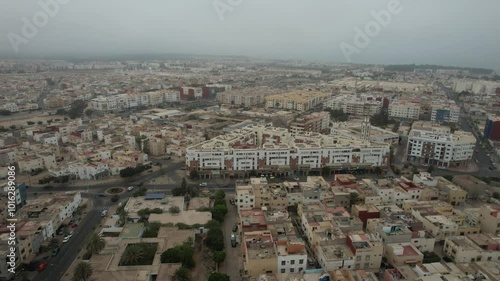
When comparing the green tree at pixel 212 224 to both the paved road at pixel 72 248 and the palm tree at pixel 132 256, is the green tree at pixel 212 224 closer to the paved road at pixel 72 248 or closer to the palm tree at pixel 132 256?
the palm tree at pixel 132 256

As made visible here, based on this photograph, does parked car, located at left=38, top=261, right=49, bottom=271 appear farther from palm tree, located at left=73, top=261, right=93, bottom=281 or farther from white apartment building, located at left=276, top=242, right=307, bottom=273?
white apartment building, located at left=276, top=242, right=307, bottom=273

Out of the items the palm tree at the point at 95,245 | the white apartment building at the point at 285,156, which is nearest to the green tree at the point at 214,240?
the palm tree at the point at 95,245

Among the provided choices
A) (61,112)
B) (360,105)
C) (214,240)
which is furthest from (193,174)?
(360,105)

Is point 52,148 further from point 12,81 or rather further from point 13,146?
point 12,81

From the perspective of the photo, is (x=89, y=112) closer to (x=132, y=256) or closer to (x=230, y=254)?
(x=132, y=256)

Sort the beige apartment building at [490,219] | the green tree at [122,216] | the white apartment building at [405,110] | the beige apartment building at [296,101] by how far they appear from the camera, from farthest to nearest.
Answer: the beige apartment building at [296,101] < the white apartment building at [405,110] < the green tree at [122,216] < the beige apartment building at [490,219]

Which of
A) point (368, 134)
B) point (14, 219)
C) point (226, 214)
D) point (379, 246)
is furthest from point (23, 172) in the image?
point (368, 134)
